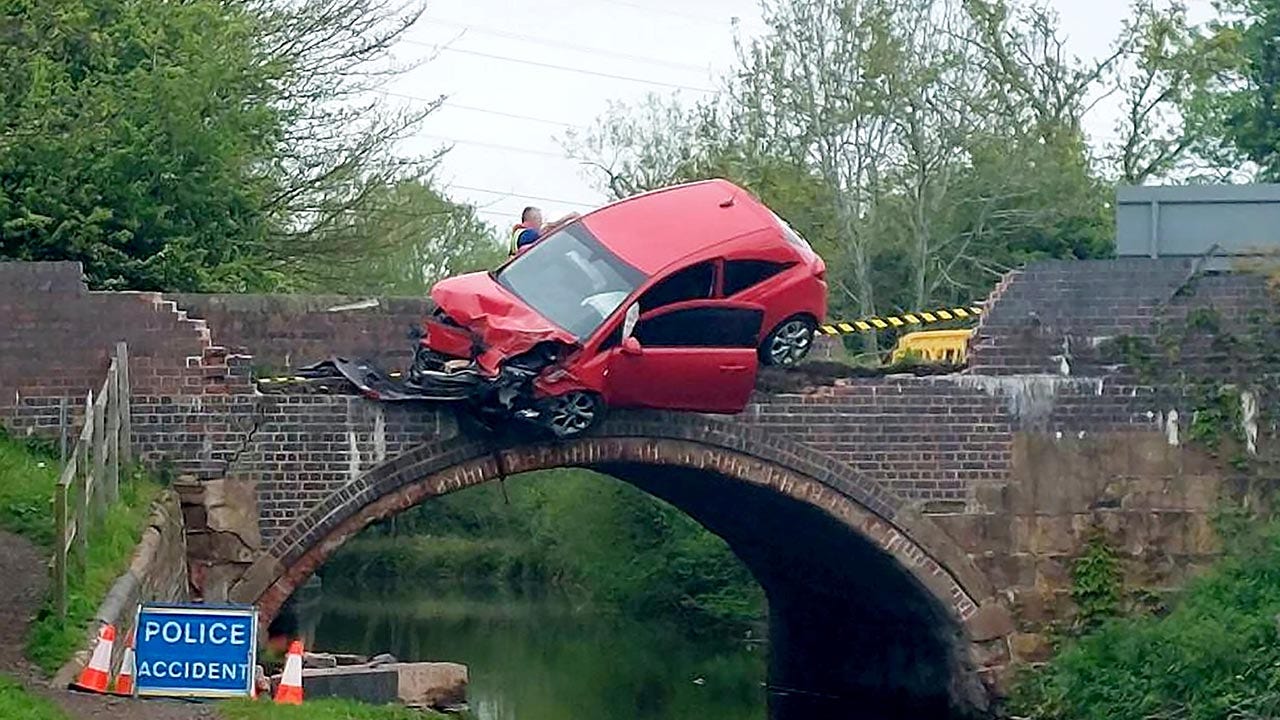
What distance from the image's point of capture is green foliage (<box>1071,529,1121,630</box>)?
1877 cm

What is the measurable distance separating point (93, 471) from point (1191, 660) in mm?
8447

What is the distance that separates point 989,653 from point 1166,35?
1767cm

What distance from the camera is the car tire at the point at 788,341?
57.8 feet

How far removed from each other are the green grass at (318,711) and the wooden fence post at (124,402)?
3.84 meters

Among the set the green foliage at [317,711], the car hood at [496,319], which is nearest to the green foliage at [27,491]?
the green foliage at [317,711]

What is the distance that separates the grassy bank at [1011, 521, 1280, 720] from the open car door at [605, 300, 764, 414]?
3.63 metres

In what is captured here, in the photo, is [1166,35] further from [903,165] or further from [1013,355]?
[1013,355]

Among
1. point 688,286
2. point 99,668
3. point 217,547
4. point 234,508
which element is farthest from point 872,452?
point 99,668

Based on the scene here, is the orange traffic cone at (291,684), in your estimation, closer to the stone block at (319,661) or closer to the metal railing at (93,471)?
the metal railing at (93,471)

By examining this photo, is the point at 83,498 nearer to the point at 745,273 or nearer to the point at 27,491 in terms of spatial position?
the point at 27,491

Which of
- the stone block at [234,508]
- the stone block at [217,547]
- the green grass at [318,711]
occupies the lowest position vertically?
the green grass at [318,711]

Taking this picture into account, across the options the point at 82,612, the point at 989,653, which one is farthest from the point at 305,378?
the point at 989,653

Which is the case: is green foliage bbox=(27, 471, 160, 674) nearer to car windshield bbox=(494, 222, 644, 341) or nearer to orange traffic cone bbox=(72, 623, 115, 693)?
orange traffic cone bbox=(72, 623, 115, 693)

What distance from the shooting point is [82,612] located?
1292 cm
